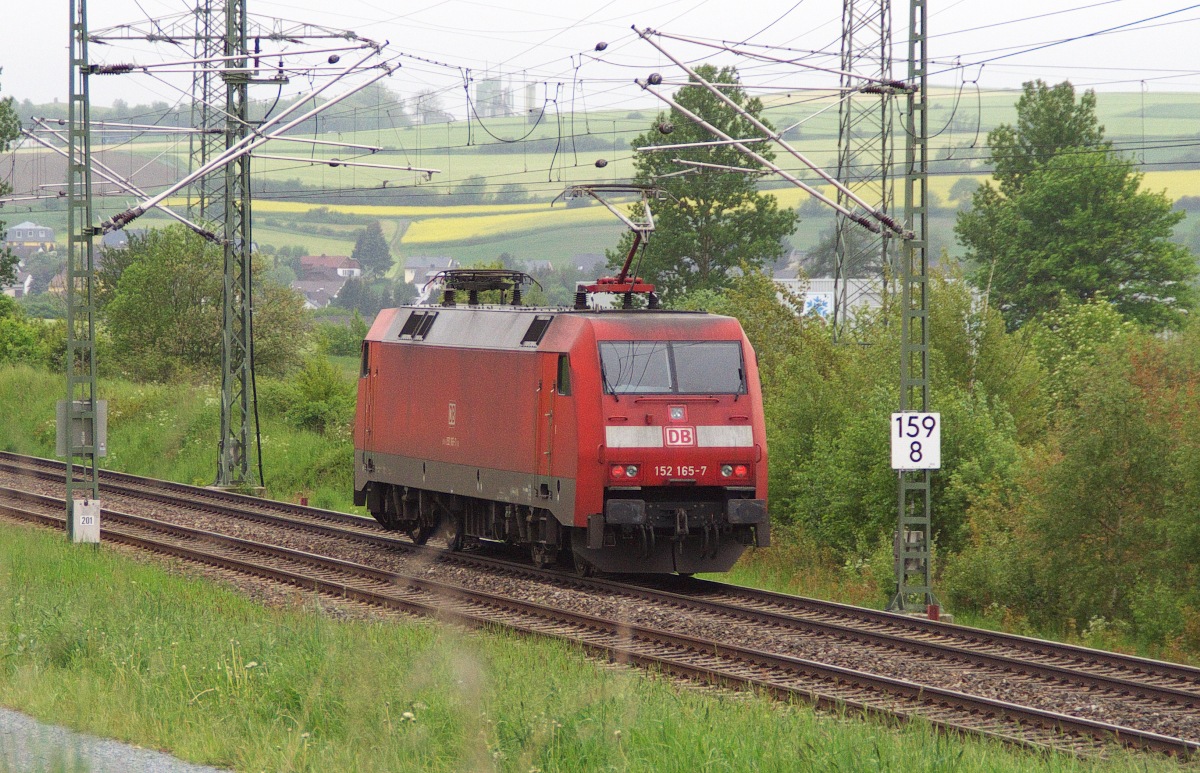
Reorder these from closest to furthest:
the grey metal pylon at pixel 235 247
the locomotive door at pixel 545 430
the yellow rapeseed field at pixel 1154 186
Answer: the locomotive door at pixel 545 430 < the grey metal pylon at pixel 235 247 < the yellow rapeseed field at pixel 1154 186

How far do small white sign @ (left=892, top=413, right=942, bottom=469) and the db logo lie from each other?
252 cm

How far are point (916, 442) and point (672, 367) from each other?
3222 millimetres

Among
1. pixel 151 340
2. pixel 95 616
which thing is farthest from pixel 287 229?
pixel 95 616

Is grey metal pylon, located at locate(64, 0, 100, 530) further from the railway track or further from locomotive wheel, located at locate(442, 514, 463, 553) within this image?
locomotive wheel, located at locate(442, 514, 463, 553)

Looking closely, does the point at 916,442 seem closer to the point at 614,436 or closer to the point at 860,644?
the point at 860,644

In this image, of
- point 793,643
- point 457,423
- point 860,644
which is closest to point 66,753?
point 793,643

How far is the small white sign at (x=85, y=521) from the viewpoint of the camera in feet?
66.1

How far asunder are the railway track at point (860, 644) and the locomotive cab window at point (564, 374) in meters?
2.59

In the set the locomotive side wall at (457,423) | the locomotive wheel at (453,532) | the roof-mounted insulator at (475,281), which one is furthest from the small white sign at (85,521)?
the roof-mounted insulator at (475,281)

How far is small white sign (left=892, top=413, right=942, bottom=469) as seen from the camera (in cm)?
1633

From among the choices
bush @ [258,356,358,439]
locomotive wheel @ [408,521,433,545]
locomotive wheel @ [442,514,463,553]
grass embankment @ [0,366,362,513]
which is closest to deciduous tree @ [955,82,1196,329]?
bush @ [258,356,358,439]

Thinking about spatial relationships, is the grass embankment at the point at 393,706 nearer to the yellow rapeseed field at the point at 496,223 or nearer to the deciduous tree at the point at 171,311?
the deciduous tree at the point at 171,311

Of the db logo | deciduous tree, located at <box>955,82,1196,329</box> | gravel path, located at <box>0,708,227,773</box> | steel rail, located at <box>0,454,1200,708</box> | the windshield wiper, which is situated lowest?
steel rail, located at <box>0,454,1200,708</box>

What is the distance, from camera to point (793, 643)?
46.2 feet
